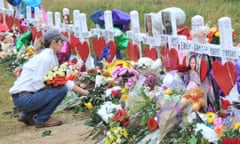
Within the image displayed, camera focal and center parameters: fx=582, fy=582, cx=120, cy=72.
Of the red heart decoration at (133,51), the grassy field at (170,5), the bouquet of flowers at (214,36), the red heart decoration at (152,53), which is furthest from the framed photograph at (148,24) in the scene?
the grassy field at (170,5)

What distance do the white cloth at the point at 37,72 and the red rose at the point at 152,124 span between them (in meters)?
1.77

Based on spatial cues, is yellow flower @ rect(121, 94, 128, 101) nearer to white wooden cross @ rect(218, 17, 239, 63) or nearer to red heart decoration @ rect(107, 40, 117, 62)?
white wooden cross @ rect(218, 17, 239, 63)

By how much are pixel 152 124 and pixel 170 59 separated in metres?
1.36

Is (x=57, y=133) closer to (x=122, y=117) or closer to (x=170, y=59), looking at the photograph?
(x=122, y=117)

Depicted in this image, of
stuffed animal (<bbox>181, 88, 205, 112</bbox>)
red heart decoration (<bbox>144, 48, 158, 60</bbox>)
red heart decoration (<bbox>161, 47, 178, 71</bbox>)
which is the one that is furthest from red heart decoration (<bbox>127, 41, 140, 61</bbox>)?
stuffed animal (<bbox>181, 88, 205, 112</bbox>)

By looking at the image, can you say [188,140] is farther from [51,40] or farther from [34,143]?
[51,40]

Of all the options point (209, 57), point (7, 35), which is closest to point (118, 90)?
point (209, 57)

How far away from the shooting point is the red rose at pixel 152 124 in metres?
5.00

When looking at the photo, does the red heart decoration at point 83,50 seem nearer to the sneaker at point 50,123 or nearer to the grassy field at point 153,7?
the grassy field at point 153,7

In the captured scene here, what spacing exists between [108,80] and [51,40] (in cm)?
89

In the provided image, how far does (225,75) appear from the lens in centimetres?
505

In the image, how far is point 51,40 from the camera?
6.61m

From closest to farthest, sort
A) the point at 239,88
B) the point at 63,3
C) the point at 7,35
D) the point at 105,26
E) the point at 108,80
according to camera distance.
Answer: the point at 239,88
the point at 108,80
the point at 105,26
the point at 7,35
the point at 63,3

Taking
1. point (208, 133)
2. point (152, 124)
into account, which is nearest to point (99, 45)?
point (152, 124)
